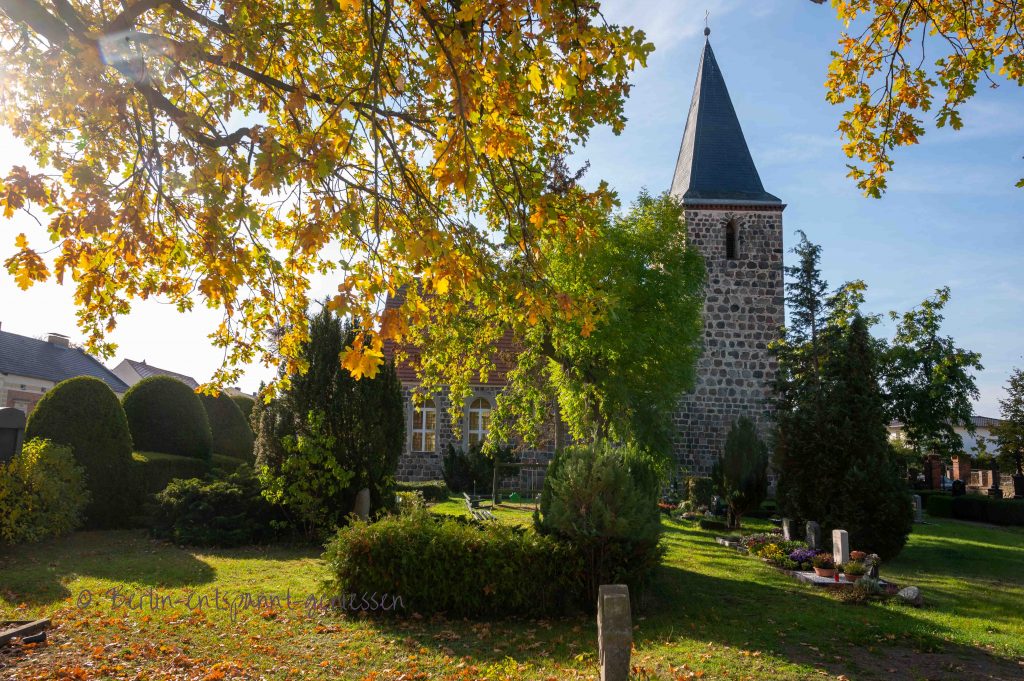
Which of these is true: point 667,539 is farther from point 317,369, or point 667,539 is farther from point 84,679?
point 84,679

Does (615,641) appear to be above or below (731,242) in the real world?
below

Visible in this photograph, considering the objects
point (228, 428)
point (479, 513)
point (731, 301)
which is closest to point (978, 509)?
point (731, 301)

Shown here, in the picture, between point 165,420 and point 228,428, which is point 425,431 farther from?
point 165,420

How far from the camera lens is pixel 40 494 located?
41.7 feet

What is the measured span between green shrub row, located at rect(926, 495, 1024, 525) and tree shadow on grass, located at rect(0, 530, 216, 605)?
24365 mm

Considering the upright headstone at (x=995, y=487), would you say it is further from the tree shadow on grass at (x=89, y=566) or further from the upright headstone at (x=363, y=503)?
the tree shadow on grass at (x=89, y=566)

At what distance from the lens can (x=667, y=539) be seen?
52.3 ft

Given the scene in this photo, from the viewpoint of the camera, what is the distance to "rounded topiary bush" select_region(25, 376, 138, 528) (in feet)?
47.0

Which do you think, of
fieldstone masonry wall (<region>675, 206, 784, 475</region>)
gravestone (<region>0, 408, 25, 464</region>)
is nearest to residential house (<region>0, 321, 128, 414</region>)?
gravestone (<region>0, 408, 25, 464</region>)

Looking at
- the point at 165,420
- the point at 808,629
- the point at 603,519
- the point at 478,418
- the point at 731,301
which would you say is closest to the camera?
the point at 808,629

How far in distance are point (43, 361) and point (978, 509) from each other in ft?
128

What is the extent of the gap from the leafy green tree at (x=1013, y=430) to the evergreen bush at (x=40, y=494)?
34307 mm

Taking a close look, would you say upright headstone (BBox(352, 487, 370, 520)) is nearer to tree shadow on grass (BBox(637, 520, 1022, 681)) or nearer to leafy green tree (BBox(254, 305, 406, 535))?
leafy green tree (BBox(254, 305, 406, 535))

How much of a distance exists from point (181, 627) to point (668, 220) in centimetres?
1384
